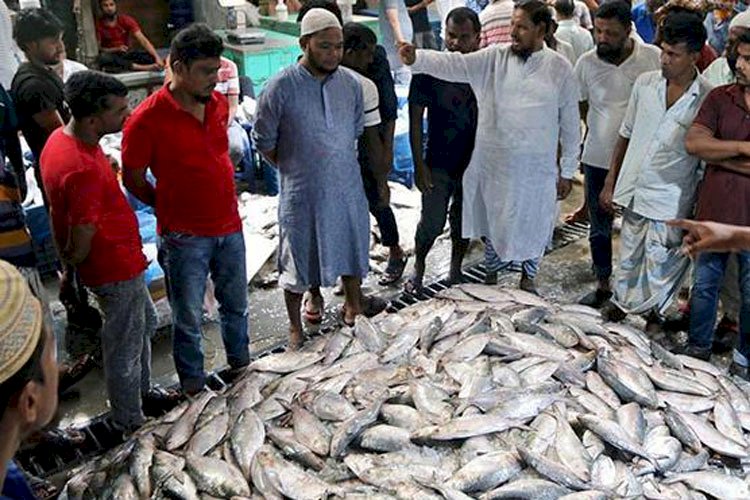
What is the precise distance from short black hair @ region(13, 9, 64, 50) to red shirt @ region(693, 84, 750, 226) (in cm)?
397

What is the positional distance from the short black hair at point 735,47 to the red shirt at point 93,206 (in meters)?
3.28

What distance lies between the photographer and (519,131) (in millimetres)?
4648

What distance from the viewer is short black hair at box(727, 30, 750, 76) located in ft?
12.3

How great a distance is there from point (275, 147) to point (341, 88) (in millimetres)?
522

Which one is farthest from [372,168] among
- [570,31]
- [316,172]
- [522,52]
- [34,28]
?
[570,31]

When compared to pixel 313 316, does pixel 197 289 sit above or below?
above

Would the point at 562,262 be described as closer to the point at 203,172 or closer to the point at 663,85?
the point at 663,85

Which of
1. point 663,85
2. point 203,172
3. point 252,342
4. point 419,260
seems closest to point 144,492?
point 203,172

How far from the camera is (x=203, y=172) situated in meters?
3.71

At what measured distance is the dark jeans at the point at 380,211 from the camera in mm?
5191

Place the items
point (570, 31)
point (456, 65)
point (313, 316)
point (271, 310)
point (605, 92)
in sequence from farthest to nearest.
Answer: point (570, 31) → point (271, 310) → point (313, 316) → point (605, 92) → point (456, 65)

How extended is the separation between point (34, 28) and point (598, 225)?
397cm

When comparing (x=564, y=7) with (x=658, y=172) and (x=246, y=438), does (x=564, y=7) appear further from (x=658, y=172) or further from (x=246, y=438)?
(x=246, y=438)

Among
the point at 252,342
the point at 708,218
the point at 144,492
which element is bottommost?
the point at 252,342
